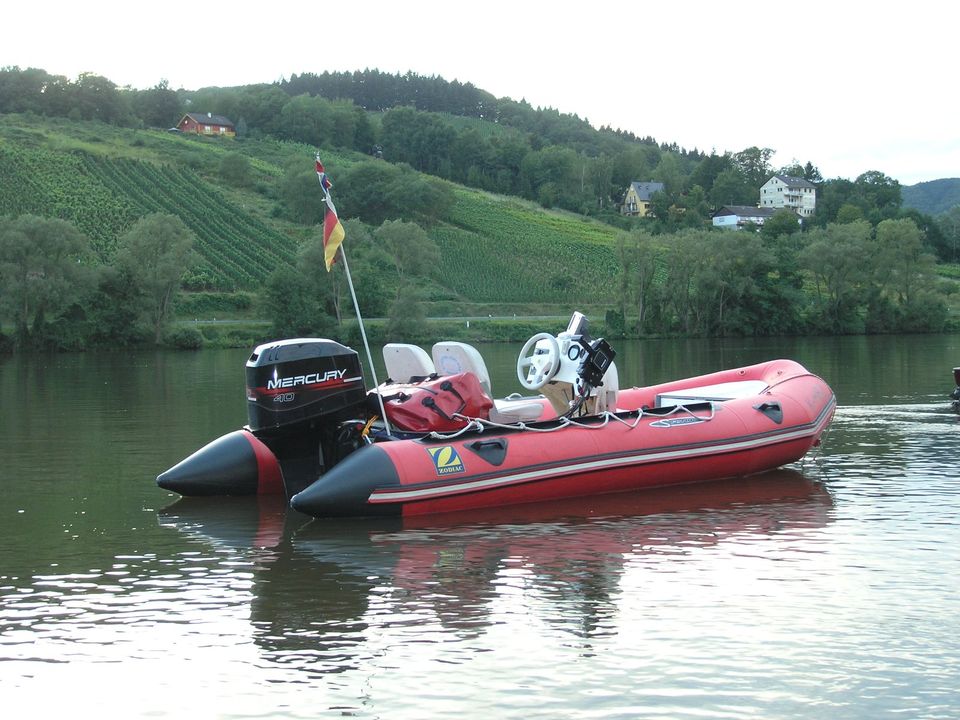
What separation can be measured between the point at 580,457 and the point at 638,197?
132264 mm

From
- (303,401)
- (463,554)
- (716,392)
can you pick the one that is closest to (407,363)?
(303,401)

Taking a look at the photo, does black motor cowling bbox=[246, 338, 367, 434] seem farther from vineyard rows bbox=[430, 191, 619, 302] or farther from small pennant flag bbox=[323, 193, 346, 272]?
vineyard rows bbox=[430, 191, 619, 302]

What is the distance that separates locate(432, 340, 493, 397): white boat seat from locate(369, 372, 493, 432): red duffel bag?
20cm

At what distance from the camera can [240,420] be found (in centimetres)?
2097

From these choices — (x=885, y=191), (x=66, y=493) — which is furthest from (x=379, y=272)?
(x=885, y=191)

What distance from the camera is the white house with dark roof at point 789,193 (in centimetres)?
14975

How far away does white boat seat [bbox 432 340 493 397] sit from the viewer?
13312mm

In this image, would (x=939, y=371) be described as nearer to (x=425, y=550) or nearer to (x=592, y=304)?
(x=425, y=550)

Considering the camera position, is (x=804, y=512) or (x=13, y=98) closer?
(x=804, y=512)

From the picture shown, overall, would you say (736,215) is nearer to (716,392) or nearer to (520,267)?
(520,267)

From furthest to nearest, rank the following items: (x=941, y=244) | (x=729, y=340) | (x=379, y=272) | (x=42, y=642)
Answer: (x=941, y=244)
(x=379, y=272)
(x=729, y=340)
(x=42, y=642)

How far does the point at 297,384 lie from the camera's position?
460 inches

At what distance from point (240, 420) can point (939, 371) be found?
66.4 feet

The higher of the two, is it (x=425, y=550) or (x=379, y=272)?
(x=379, y=272)
